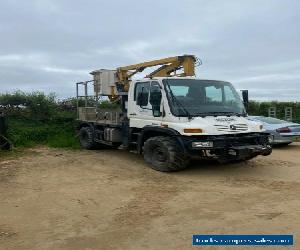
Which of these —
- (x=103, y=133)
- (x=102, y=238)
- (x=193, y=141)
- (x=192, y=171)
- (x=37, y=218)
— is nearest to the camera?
(x=102, y=238)

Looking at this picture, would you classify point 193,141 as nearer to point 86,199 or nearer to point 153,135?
point 153,135

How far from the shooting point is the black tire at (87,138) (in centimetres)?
1509

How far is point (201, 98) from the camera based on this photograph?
1115cm

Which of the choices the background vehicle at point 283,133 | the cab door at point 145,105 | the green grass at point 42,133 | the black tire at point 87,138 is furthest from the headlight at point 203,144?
the green grass at point 42,133

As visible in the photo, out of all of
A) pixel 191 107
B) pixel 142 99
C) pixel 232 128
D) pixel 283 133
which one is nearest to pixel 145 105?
pixel 142 99

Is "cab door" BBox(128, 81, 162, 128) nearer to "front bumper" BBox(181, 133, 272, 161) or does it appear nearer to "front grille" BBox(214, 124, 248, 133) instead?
"front bumper" BBox(181, 133, 272, 161)

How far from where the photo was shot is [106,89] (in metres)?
14.8

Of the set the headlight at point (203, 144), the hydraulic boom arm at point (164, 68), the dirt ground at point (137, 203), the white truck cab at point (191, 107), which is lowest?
the dirt ground at point (137, 203)

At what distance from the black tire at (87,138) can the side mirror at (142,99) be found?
355 centimetres

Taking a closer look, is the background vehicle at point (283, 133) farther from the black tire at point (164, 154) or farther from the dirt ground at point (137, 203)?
the black tire at point (164, 154)

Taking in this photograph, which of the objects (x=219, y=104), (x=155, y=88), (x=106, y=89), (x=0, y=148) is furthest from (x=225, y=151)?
(x=0, y=148)

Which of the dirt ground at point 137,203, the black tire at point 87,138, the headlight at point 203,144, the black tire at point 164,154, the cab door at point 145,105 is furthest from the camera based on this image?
the black tire at point 87,138

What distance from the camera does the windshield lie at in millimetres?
10812

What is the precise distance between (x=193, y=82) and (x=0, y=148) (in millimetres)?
7200
